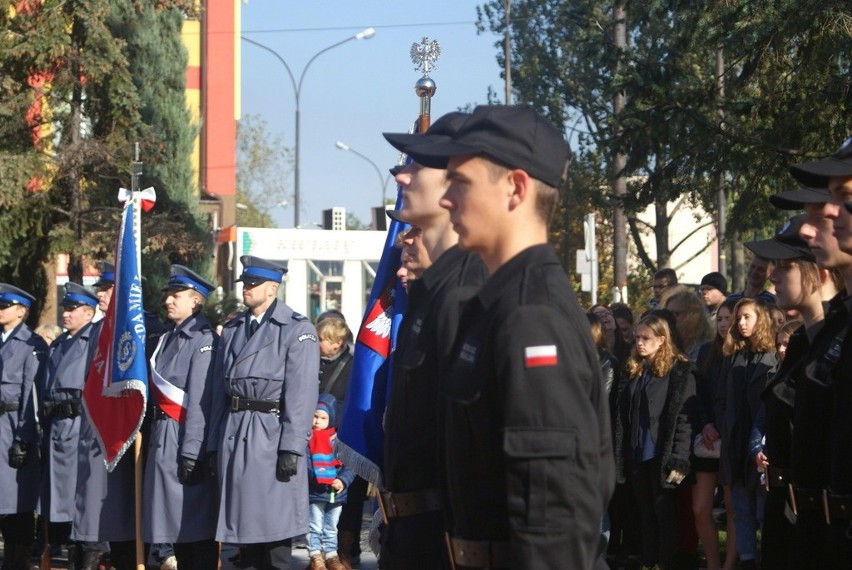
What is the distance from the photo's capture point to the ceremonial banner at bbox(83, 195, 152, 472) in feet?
29.8

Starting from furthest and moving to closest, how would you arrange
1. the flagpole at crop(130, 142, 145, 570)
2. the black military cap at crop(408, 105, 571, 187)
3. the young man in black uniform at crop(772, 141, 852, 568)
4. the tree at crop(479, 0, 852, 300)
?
the tree at crop(479, 0, 852, 300) < the flagpole at crop(130, 142, 145, 570) < the young man in black uniform at crop(772, 141, 852, 568) < the black military cap at crop(408, 105, 571, 187)

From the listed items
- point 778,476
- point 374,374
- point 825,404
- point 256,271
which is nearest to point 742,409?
point 778,476

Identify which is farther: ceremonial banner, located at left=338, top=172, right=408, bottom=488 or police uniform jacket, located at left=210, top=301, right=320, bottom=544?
police uniform jacket, located at left=210, top=301, right=320, bottom=544

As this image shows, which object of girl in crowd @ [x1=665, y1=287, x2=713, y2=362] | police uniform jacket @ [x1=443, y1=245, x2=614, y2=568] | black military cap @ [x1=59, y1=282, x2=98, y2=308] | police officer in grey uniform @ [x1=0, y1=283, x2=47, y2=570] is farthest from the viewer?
black military cap @ [x1=59, y1=282, x2=98, y2=308]

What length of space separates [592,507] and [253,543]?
231 inches

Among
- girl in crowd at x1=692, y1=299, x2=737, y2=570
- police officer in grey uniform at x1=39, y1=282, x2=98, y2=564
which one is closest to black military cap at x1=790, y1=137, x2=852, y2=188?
girl in crowd at x1=692, y1=299, x2=737, y2=570

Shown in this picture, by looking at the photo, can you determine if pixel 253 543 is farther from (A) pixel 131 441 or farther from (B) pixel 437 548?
(B) pixel 437 548

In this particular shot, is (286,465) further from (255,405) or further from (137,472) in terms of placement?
(137,472)

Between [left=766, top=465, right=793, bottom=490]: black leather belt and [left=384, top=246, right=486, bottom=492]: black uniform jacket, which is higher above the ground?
[left=384, top=246, right=486, bottom=492]: black uniform jacket

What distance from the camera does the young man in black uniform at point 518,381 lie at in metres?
2.87

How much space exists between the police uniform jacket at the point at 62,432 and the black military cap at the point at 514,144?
7.21 meters

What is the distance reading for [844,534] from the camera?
14.2ft

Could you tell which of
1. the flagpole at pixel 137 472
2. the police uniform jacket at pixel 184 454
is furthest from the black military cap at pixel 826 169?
the flagpole at pixel 137 472

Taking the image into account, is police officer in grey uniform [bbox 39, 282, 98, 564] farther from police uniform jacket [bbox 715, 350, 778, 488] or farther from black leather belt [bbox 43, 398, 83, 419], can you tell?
police uniform jacket [bbox 715, 350, 778, 488]
